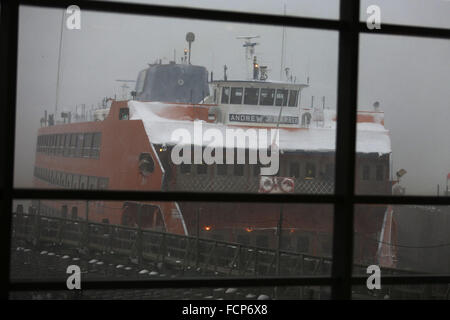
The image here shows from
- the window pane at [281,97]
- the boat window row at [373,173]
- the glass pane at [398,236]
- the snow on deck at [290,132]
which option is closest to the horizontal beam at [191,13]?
the snow on deck at [290,132]

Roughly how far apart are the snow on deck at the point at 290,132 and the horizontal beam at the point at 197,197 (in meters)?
17.4

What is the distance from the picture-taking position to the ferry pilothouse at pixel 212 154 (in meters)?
18.9

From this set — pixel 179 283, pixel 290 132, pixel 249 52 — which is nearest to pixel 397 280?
pixel 179 283

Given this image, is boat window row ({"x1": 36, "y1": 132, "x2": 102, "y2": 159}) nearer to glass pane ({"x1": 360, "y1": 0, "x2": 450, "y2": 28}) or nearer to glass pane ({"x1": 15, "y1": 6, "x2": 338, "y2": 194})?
glass pane ({"x1": 15, "y1": 6, "x2": 338, "y2": 194})

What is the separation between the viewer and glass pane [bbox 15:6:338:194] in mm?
18938

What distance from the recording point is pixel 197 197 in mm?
1496

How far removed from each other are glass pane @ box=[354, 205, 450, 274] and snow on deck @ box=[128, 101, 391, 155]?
264 cm

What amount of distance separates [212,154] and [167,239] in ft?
19.3

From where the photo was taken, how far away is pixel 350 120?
1.60m

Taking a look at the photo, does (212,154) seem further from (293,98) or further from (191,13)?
(191,13)

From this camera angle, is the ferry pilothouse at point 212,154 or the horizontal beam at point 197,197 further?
the ferry pilothouse at point 212,154

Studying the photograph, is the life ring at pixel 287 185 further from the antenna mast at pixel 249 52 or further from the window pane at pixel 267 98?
the antenna mast at pixel 249 52
